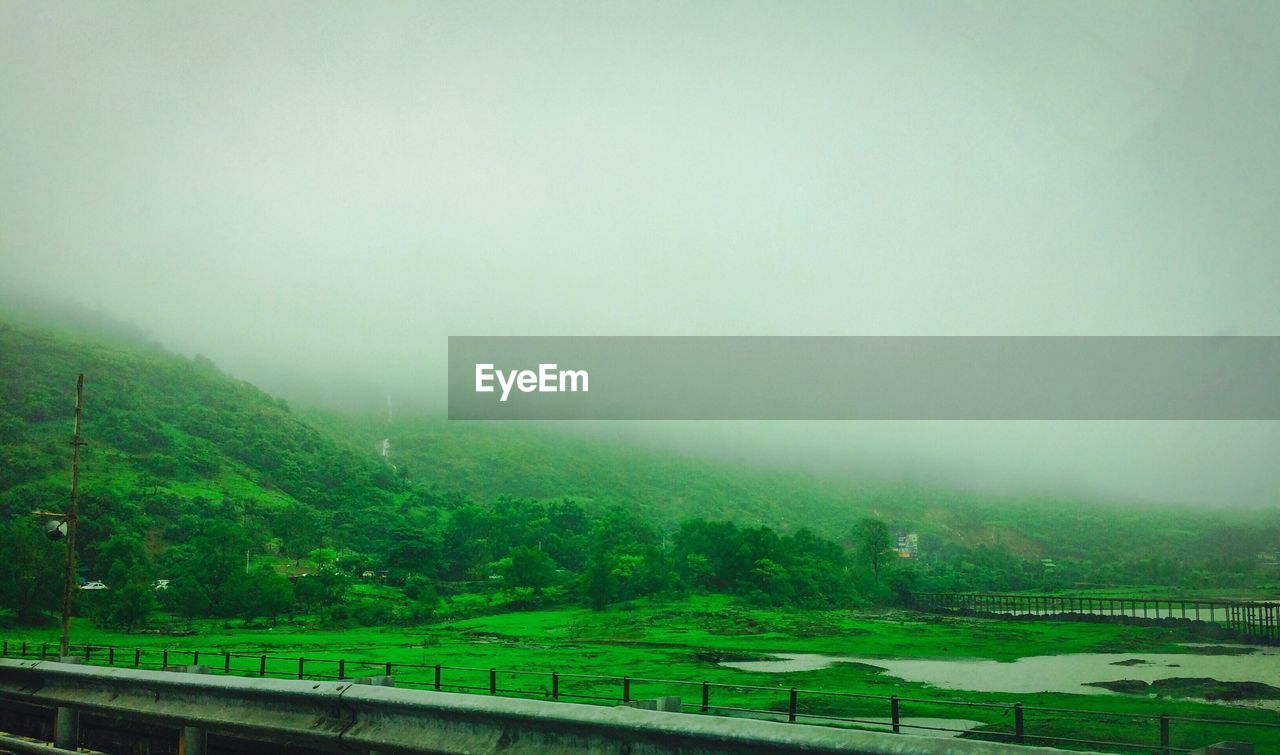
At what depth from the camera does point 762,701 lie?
126ft

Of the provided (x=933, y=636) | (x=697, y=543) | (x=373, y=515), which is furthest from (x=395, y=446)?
(x=933, y=636)

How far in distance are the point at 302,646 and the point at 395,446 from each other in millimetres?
132011

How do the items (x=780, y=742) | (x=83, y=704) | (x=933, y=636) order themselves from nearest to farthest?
1. (x=780, y=742)
2. (x=83, y=704)
3. (x=933, y=636)

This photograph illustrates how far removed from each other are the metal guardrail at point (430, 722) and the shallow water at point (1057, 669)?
121ft

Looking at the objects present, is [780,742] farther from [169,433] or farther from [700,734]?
[169,433]

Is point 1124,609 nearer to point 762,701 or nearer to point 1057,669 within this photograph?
point 1057,669

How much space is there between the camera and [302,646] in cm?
6606

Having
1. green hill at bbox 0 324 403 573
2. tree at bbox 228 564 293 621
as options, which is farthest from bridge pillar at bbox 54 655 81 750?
green hill at bbox 0 324 403 573

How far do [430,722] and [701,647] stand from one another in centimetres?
6036

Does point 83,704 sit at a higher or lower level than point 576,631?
higher

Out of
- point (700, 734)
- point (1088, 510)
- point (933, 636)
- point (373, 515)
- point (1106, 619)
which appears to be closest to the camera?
point (700, 734)

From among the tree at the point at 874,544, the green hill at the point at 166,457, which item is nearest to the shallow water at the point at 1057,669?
the tree at the point at 874,544

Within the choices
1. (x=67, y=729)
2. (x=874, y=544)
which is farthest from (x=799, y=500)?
(x=67, y=729)

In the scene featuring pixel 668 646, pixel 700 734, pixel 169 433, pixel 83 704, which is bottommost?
pixel 668 646
